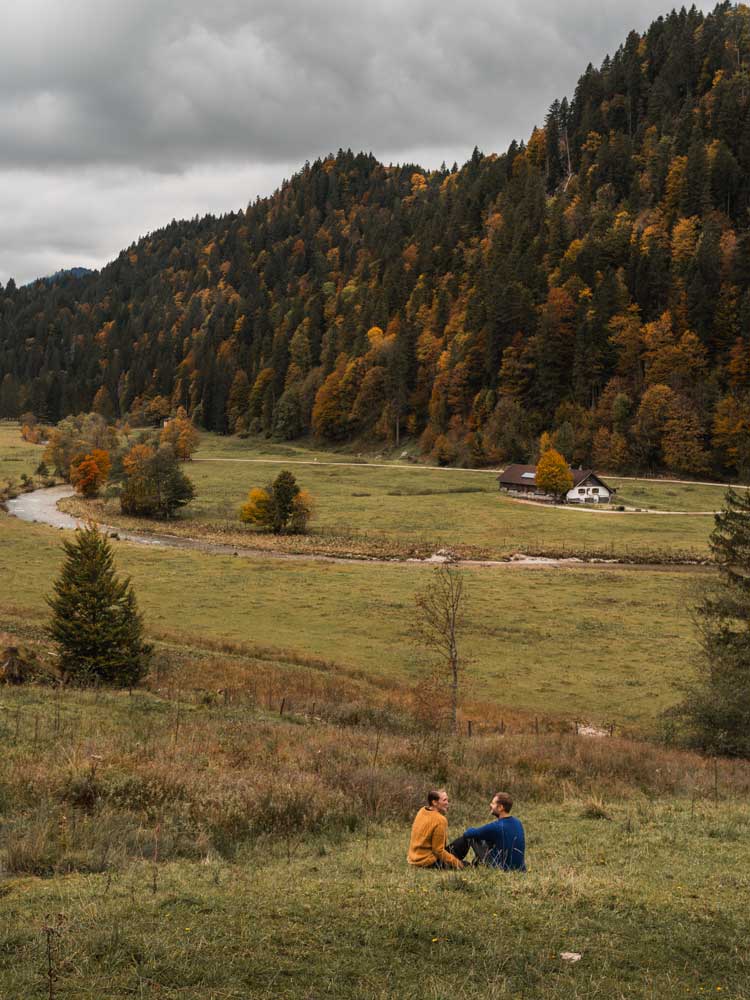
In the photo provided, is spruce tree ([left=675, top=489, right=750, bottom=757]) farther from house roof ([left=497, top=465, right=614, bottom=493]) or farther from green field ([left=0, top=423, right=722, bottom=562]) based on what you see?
house roof ([left=497, top=465, right=614, bottom=493])

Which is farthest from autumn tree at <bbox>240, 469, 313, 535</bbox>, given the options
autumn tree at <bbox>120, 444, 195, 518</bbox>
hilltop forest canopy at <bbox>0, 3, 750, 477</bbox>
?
hilltop forest canopy at <bbox>0, 3, 750, 477</bbox>

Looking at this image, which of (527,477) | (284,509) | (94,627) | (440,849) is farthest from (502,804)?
(527,477)

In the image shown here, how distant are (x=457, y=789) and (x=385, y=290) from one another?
178433mm

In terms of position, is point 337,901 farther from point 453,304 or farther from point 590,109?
point 590,109

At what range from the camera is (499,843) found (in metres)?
10.7

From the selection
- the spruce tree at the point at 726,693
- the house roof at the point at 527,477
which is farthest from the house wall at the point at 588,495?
the spruce tree at the point at 726,693

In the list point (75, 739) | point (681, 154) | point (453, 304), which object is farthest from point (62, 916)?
point (681, 154)

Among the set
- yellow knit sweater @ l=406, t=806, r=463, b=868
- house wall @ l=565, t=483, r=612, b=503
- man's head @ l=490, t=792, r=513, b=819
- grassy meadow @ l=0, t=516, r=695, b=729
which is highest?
house wall @ l=565, t=483, r=612, b=503

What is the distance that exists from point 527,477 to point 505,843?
94327mm

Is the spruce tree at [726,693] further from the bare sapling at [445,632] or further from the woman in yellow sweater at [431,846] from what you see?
the woman in yellow sweater at [431,846]

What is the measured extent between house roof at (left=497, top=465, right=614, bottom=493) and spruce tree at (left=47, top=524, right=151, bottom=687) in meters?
78.1

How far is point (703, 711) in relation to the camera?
24188mm

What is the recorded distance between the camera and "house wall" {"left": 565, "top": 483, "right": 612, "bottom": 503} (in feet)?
316

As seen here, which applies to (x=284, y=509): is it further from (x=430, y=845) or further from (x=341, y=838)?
(x=430, y=845)
